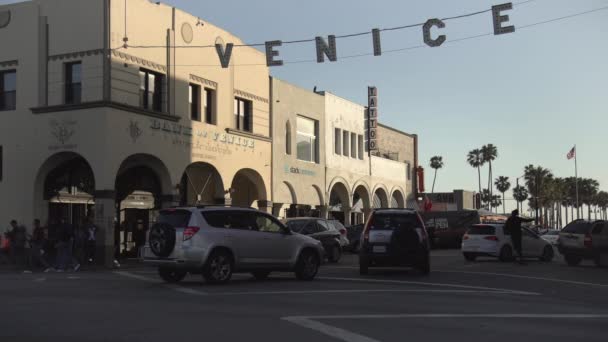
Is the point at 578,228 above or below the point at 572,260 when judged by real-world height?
above

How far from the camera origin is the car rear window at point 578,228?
2565cm

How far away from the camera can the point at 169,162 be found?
2970 centimetres

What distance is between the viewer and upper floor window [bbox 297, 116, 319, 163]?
1607 inches

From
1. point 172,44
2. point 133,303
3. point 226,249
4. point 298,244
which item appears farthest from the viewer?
point 172,44

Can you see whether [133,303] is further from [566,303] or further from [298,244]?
[566,303]

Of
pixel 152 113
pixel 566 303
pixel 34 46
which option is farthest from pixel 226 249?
pixel 34 46

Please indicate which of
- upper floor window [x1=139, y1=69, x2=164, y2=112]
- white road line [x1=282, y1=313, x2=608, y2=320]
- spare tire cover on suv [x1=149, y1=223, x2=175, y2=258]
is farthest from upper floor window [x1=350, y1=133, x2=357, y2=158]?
white road line [x1=282, y1=313, x2=608, y2=320]

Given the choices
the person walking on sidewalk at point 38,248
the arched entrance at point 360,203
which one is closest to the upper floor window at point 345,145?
the arched entrance at point 360,203

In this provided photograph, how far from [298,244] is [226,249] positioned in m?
2.14

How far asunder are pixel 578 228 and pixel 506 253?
102 inches

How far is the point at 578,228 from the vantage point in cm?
2598

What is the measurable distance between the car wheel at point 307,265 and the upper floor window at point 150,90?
528 inches

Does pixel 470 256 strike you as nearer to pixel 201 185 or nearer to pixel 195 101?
pixel 201 185

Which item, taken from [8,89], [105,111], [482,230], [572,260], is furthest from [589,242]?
[8,89]
